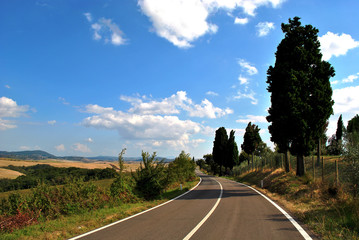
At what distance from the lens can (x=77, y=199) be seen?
37.5 feet

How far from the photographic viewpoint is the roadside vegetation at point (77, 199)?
8487mm

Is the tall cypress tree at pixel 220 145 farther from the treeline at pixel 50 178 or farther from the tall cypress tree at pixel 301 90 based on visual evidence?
the tall cypress tree at pixel 301 90

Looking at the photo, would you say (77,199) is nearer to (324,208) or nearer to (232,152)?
(324,208)

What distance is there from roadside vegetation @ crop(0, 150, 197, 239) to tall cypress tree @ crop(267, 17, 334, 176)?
35.6 ft

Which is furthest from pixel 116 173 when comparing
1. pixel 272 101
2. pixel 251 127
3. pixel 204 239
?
pixel 251 127

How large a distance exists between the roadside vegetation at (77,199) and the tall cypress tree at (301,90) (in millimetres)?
10865

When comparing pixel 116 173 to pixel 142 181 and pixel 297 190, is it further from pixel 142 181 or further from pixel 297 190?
pixel 297 190

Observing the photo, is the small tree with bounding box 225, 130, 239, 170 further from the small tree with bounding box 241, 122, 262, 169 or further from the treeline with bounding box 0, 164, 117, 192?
the treeline with bounding box 0, 164, 117, 192

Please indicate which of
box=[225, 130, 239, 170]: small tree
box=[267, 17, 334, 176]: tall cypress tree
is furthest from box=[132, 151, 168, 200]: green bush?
box=[225, 130, 239, 170]: small tree

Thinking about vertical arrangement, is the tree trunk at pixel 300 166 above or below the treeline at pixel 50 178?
above

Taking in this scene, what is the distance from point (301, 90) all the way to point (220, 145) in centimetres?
4848

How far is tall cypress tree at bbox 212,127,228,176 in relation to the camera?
66088 millimetres

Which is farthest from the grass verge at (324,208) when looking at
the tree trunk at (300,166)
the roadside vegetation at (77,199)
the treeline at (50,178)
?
the treeline at (50,178)

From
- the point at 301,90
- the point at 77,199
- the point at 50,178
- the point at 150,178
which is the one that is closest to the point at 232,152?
the point at 301,90
